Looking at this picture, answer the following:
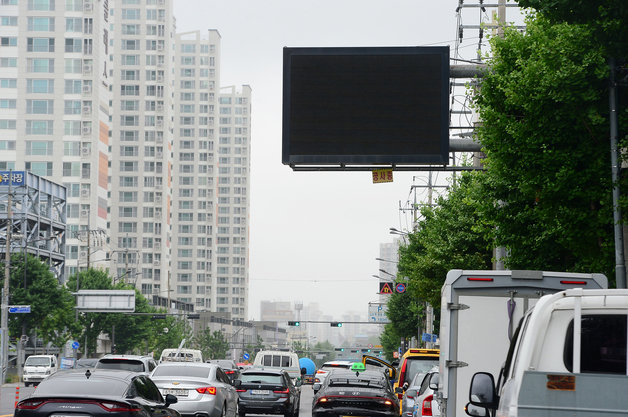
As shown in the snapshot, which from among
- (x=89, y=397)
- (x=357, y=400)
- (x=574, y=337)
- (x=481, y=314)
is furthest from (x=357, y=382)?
(x=574, y=337)

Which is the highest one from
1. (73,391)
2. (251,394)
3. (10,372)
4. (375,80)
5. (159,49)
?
(159,49)

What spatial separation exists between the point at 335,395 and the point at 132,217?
539 ft

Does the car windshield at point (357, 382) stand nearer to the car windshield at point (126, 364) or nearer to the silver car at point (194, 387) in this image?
the silver car at point (194, 387)

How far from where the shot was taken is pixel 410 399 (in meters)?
23.2

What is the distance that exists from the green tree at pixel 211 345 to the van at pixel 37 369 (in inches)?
3641

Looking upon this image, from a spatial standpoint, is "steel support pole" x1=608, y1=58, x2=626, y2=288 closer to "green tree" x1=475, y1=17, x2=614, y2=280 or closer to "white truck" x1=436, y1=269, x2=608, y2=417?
"green tree" x1=475, y1=17, x2=614, y2=280

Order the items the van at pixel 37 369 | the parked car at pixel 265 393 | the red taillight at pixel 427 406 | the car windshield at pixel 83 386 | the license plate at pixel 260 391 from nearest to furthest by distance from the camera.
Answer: the car windshield at pixel 83 386
the red taillight at pixel 427 406
the parked car at pixel 265 393
the license plate at pixel 260 391
the van at pixel 37 369

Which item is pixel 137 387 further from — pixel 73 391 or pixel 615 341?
pixel 615 341

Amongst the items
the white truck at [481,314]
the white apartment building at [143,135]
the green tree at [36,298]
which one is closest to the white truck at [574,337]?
the white truck at [481,314]

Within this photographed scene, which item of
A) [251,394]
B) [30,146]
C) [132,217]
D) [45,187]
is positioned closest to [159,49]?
[132,217]

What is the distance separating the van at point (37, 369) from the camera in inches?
2512

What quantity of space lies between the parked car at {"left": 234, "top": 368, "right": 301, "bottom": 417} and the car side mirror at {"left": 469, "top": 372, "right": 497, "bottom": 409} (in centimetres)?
2128

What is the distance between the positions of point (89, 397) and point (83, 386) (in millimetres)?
541

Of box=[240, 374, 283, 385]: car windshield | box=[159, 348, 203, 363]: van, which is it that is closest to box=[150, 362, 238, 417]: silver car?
box=[240, 374, 283, 385]: car windshield
